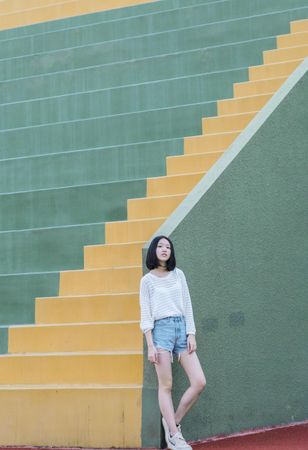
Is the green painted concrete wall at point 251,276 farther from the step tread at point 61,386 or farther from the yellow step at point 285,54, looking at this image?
the yellow step at point 285,54

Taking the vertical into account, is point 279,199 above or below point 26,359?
above

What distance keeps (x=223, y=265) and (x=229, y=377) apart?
0.74 metres

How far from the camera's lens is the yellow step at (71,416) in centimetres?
423

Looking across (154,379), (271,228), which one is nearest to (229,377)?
(154,379)

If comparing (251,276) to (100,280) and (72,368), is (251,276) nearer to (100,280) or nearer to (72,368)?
(100,280)

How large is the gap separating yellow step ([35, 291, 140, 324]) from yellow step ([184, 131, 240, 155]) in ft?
6.12

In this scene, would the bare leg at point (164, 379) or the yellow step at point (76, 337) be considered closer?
the bare leg at point (164, 379)

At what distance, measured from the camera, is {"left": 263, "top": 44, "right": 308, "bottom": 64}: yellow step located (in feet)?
23.5

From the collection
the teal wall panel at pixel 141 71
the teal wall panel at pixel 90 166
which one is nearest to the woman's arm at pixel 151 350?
the teal wall panel at pixel 90 166

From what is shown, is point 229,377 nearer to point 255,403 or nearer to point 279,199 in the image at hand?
point 255,403

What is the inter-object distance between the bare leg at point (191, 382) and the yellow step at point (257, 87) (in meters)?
3.49

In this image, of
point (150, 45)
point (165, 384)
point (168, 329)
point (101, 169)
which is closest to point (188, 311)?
point (168, 329)

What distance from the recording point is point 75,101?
302 inches

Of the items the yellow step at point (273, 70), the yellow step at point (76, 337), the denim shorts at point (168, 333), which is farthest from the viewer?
the yellow step at point (273, 70)
